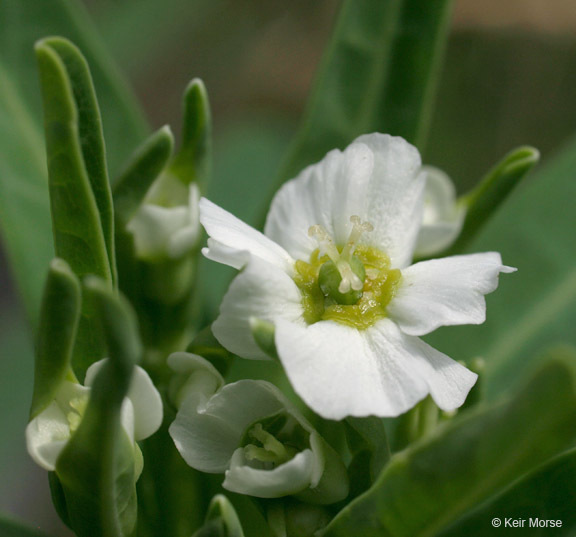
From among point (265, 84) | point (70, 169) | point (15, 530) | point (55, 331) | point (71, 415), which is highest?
point (70, 169)

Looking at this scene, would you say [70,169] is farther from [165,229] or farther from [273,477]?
[273,477]

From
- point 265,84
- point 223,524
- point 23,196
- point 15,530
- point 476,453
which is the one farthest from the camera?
point 265,84

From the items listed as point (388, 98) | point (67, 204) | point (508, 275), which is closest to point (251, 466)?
point (67, 204)

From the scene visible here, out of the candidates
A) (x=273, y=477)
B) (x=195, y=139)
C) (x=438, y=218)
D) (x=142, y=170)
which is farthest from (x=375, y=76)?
(x=273, y=477)

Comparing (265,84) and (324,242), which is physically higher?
(324,242)

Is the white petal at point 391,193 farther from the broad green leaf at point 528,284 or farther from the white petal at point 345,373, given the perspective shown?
the broad green leaf at point 528,284

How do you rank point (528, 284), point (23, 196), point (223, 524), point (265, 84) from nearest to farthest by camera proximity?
point (223, 524) < point (23, 196) < point (528, 284) < point (265, 84)

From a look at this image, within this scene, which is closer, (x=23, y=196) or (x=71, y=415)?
(x=71, y=415)
